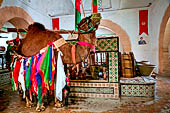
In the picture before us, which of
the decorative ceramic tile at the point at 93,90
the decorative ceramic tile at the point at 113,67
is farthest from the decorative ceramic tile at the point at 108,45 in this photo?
the decorative ceramic tile at the point at 93,90

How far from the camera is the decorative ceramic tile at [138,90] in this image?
273 cm

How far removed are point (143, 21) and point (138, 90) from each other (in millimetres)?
5737

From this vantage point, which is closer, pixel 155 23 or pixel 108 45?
pixel 108 45

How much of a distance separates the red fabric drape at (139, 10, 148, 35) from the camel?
244 inches

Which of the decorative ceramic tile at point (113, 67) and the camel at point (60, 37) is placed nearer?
the camel at point (60, 37)

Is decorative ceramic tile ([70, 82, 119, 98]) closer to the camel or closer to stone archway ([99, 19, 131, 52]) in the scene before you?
the camel

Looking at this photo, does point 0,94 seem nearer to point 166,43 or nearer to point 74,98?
point 74,98

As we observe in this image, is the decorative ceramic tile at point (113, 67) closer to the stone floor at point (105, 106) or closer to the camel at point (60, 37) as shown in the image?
the stone floor at point (105, 106)

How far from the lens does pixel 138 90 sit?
2.77 m

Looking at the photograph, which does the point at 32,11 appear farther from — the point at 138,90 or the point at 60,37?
the point at 138,90

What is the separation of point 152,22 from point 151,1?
116 centimetres

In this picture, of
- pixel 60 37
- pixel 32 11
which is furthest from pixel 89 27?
pixel 32 11

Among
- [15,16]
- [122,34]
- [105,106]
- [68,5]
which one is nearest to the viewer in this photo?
[105,106]

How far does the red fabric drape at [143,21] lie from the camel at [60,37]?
6194mm
